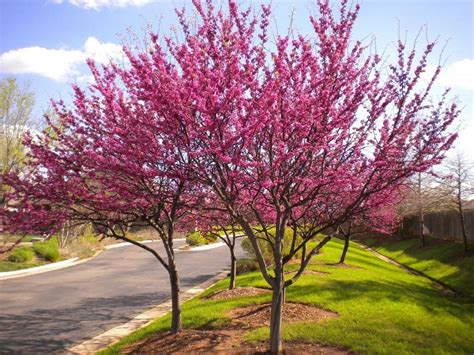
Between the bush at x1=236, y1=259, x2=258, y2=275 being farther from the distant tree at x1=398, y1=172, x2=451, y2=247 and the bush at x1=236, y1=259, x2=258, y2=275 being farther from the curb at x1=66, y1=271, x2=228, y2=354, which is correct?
the distant tree at x1=398, y1=172, x2=451, y2=247

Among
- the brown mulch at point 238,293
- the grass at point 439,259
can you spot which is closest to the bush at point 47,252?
the brown mulch at point 238,293

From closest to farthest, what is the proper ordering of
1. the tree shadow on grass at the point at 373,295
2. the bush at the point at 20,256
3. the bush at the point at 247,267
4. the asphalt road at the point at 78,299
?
the asphalt road at the point at 78,299 < the tree shadow on grass at the point at 373,295 < the bush at the point at 247,267 < the bush at the point at 20,256

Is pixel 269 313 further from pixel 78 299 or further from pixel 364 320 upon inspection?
pixel 78 299

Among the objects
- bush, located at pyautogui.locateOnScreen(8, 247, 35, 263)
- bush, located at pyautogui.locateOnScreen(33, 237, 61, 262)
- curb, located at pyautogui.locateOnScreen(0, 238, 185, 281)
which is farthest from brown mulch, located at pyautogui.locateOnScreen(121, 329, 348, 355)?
bush, located at pyautogui.locateOnScreen(33, 237, 61, 262)

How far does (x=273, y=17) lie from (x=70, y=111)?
11.5 feet

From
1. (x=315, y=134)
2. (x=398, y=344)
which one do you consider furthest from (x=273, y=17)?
(x=398, y=344)

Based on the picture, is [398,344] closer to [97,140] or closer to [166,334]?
[166,334]

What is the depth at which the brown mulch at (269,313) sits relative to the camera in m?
8.87

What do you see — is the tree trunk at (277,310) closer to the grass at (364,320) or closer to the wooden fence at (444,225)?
the grass at (364,320)

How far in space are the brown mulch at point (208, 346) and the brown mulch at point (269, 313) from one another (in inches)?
46.1

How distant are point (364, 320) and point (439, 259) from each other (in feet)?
62.6

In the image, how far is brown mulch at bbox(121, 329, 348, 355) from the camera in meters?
6.71

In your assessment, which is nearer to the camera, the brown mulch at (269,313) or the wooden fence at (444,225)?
the brown mulch at (269,313)

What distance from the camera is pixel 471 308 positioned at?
1350 cm
